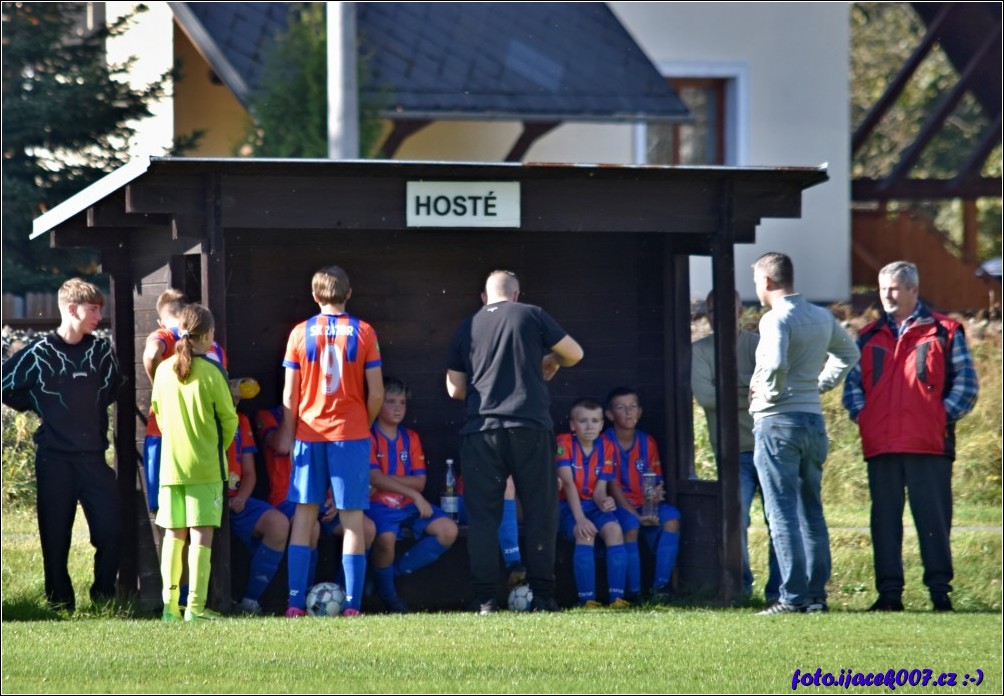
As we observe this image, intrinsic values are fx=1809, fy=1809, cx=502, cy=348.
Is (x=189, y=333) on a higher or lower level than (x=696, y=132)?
lower

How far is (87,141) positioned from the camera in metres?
16.2

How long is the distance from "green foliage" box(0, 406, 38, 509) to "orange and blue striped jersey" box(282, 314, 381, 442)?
4.74m

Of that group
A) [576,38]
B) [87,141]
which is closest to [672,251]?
[87,141]

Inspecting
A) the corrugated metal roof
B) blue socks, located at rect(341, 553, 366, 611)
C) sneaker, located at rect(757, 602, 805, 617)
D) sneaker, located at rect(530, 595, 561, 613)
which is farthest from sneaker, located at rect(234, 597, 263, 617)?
the corrugated metal roof

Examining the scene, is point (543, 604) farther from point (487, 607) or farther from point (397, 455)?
point (397, 455)

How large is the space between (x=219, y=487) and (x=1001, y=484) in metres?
7.46

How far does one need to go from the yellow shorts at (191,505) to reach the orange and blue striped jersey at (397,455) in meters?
1.30

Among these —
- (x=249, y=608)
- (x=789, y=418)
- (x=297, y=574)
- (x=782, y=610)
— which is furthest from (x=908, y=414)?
(x=249, y=608)

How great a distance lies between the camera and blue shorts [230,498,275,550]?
391 inches

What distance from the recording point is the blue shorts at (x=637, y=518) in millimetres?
10453

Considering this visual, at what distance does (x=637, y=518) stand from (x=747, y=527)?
64cm

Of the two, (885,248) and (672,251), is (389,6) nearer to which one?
(885,248)

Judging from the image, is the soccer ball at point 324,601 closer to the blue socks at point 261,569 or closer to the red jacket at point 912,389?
the blue socks at point 261,569

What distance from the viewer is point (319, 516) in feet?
32.7
